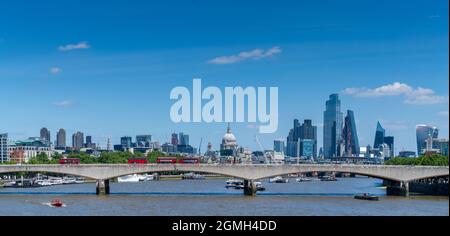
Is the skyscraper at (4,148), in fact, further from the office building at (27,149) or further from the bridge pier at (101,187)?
the bridge pier at (101,187)

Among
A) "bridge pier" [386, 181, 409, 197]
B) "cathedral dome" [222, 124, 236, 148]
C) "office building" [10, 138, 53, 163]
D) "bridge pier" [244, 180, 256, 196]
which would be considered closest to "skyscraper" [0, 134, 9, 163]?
"office building" [10, 138, 53, 163]

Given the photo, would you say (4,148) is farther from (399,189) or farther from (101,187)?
(399,189)

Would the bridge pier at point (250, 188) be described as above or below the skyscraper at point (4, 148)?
below

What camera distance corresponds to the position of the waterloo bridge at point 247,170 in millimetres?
60094

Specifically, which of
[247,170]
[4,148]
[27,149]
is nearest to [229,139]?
[27,149]

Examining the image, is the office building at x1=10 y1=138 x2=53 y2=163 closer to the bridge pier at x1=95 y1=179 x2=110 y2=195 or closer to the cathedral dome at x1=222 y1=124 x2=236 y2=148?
the cathedral dome at x1=222 y1=124 x2=236 y2=148

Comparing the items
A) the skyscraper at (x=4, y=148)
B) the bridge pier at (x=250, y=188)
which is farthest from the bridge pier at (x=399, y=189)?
the skyscraper at (x=4, y=148)

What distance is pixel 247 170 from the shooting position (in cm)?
6103

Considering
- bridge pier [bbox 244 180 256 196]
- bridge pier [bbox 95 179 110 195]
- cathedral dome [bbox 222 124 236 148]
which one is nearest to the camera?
bridge pier [bbox 244 180 256 196]

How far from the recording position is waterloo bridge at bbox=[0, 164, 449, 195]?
60094 millimetres

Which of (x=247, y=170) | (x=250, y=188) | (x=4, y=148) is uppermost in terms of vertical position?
(x=4, y=148)

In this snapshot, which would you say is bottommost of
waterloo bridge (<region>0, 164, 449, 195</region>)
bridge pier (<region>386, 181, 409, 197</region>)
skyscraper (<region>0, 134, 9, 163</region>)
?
bridge pier (<region>386, 181, 409, 197</region>)
